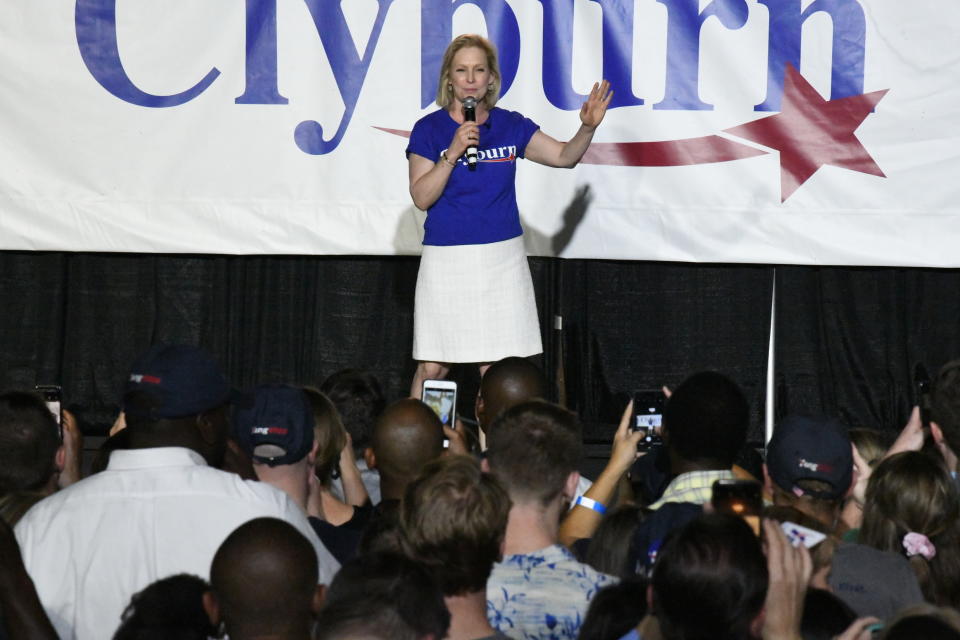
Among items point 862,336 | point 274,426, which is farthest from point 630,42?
point 274,426

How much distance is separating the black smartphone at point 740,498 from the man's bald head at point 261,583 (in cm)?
65

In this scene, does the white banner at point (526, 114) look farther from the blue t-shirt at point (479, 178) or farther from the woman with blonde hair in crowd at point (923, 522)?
the woman with blonde hair in crowd at point (923, 522)

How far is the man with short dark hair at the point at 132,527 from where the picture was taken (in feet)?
7.85

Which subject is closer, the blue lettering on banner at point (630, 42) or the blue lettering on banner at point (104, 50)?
the blue lettering on banner at point (630, 42)

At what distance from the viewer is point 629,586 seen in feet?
7.06

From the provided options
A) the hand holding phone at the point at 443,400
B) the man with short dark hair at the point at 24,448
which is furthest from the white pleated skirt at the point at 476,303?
the man with short dark hair at the point at 24,448

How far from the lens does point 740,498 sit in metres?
2.18

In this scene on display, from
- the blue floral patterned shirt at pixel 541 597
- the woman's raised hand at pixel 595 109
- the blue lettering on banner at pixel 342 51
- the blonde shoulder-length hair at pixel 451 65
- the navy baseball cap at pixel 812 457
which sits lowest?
the blue floral patterned shirt at pixel 541 597

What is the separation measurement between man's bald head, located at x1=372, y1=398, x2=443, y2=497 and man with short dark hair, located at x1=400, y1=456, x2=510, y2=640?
81cm

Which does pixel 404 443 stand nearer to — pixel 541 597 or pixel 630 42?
pixel 541 597

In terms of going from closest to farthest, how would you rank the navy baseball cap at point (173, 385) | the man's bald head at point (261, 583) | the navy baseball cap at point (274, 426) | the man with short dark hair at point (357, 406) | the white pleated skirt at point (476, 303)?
1. the man's bald head at point (261, 583)
2. the navy baseball cap at point (173, 385)
3. the navy baseball cap at point (274, 426)
4. the man with short dark hair at point (357, 406)
5. the white pleated skirt at point (476, 303)

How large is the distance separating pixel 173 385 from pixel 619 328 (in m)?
4.01

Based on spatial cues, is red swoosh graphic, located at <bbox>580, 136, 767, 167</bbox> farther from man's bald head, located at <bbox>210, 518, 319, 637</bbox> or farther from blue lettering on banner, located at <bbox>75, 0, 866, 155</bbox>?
man's bald head, located at <bbox>210, 518, 319, 637</bbox>

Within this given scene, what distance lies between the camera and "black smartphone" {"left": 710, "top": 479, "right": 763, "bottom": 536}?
2.16 metres
